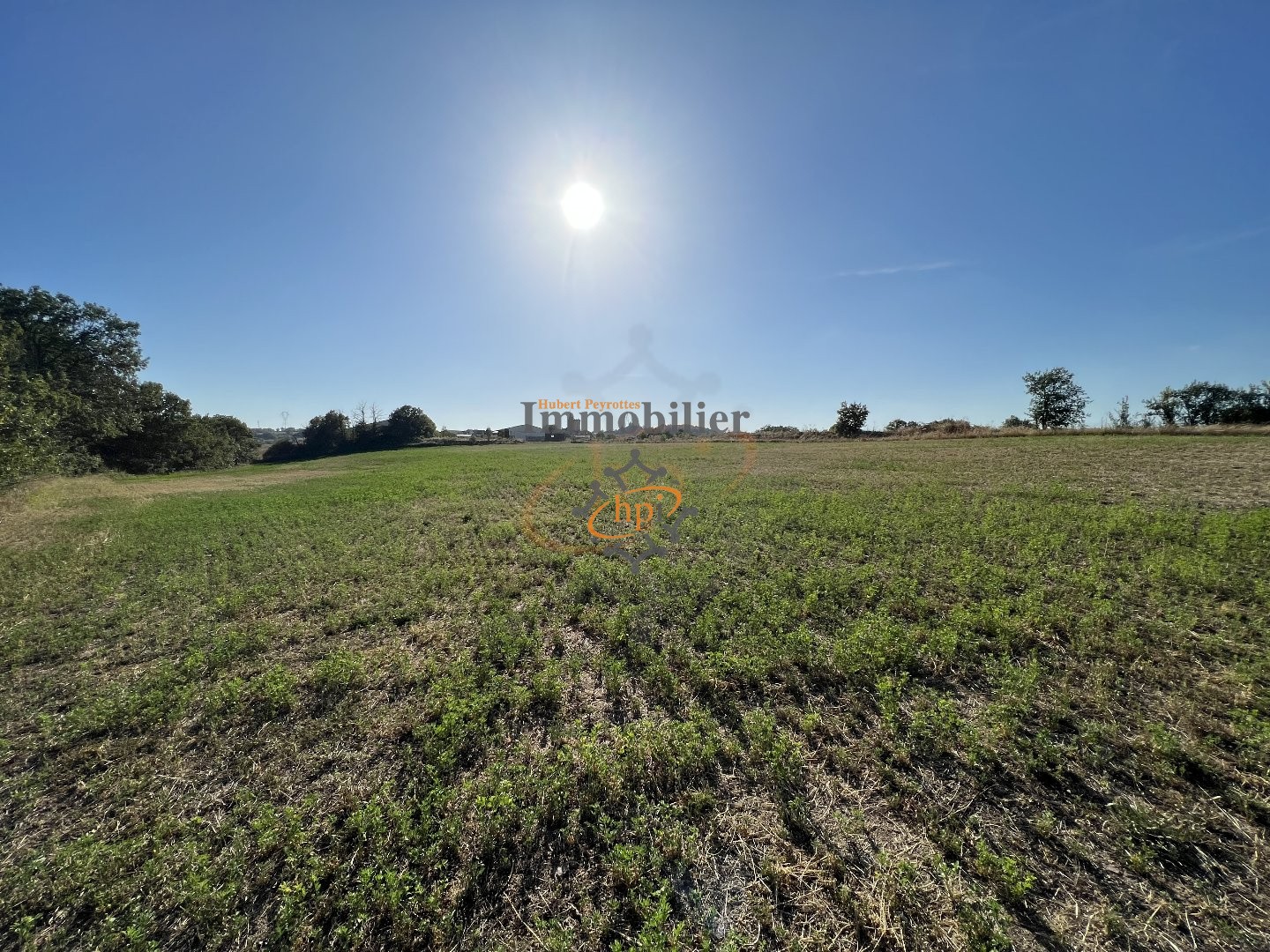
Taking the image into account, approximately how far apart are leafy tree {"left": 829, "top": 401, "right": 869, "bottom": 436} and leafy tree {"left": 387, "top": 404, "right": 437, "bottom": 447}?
7909cm

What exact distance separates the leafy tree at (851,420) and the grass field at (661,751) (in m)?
58.9

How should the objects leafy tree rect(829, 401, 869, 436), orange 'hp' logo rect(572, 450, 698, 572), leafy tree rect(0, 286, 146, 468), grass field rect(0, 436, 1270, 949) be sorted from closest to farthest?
grass field rect(0, 436, 1270, 949)
orange 'hp' logo rect(572, 450, 698, 572)
leafy tree rect(0, 286, 146, 468)
leafy tree rect(829, 401, 869, 436)

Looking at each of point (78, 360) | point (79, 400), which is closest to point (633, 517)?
point (79, 400)

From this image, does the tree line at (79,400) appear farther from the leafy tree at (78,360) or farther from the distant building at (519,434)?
the distant building at (519,434)

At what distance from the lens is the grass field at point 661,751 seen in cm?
322

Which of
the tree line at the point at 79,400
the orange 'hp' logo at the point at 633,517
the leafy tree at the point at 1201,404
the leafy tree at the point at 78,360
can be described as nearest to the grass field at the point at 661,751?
the orange 'hp' logo at the point at 633,517

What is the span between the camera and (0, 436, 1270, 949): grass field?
3.22 m

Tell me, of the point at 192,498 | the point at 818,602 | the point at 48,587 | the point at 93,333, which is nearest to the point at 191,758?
the point at 818,602

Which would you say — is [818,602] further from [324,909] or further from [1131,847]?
[324,909]

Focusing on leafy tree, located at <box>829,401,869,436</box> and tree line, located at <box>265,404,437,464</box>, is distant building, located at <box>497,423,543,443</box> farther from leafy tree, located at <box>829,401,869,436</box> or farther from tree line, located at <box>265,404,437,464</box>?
leafy tree, located at <box>829,401,869,436</box>

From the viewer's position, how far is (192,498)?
2562 centimetres

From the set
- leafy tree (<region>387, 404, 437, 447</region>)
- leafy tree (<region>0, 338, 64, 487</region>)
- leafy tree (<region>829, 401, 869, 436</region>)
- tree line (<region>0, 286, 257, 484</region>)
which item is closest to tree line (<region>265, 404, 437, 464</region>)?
leafy tree (<region>387, 404, 437, 447</region>)

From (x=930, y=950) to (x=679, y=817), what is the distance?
6.23 feet

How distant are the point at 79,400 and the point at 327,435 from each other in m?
47.2
